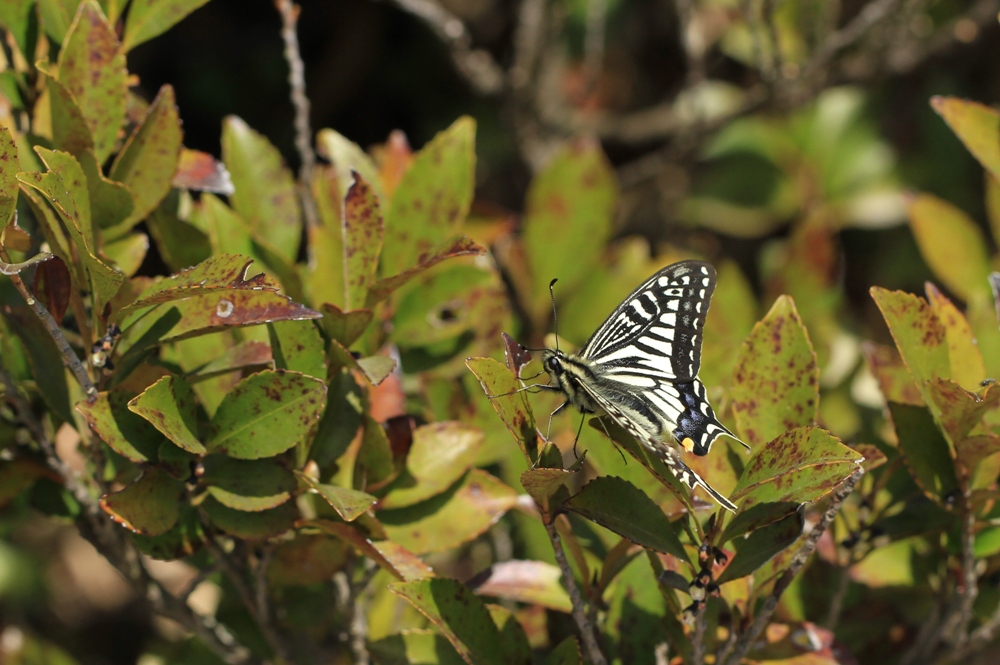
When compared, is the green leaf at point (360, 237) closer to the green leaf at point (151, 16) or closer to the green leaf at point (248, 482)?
the green leaf at point (248, 482)

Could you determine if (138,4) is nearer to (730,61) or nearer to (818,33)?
(818,33)

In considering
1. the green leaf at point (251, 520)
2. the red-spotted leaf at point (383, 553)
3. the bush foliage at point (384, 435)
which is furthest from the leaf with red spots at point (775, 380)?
the green leaf at point (251, 520)

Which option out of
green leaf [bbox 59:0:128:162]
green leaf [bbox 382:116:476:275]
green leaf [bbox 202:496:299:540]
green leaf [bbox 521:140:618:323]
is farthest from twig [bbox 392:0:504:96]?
green leaf [bbox 202:496:299:540]

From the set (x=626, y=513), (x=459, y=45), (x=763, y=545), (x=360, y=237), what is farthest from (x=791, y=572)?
(x=459, y=45)

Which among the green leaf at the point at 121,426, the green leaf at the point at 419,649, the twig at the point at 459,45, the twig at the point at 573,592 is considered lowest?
the green leaf at the point at 419,649

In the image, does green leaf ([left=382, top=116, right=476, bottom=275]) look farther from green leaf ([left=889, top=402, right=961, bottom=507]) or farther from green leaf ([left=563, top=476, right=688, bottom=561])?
green leaf ([left=889, top=402, right=961, bottom=507])

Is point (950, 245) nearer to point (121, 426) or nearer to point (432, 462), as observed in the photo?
point (432, 462)
